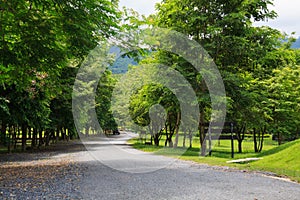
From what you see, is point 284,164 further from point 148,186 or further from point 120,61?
point 120,61

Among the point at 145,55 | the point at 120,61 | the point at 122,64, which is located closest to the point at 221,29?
the point at 122,64

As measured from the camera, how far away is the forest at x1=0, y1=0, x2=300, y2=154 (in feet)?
26.7

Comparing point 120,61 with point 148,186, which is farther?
point 120,61

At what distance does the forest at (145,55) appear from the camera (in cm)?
815

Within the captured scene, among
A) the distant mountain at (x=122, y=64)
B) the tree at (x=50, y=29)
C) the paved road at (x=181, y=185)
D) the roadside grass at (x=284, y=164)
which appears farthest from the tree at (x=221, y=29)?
the tree at (x=50, y=29)

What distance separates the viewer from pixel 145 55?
9.41 meters

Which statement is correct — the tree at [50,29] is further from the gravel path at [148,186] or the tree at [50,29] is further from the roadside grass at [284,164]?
the roadside grass at [284,164]

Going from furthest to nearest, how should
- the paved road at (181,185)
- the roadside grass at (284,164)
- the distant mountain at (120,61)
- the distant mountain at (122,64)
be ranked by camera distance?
the distant mountain at (122,64), the roadside grass at (284,164), the distant mountain at (120,61), the paved road at (181,185)

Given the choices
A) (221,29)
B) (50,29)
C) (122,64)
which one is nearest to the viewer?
(50,29)

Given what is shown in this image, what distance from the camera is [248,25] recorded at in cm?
2152

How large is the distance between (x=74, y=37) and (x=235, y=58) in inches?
611

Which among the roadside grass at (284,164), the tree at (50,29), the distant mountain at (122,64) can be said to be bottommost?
the roadside grass at (284,164)

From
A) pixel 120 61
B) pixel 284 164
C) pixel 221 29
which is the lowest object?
pixel 284 164

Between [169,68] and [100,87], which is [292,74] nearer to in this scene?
[169,68]
